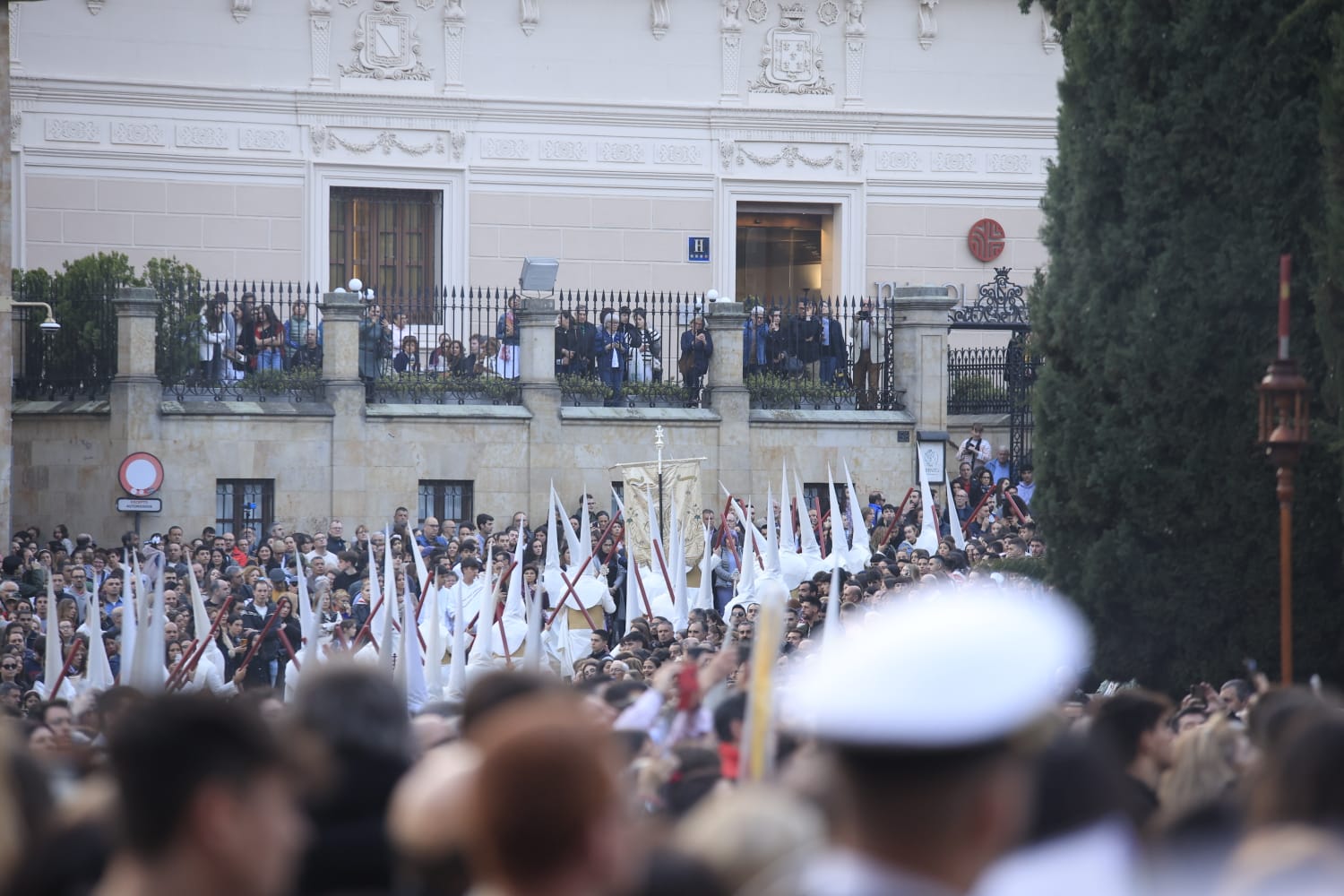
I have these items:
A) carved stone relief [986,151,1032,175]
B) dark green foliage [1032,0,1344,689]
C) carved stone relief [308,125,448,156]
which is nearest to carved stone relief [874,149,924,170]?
carved stone relief [986,151,1032,175]

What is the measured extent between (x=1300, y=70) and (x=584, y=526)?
29.7 ft

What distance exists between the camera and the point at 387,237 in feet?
110

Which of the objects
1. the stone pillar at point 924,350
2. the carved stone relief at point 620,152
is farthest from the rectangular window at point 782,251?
the stone pillar at point 924,350

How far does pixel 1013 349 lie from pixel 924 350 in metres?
1.32

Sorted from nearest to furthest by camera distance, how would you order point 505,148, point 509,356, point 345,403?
point 345,403, point 509,356, point 505,148

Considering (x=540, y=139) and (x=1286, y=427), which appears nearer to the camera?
(x=1286, y=427)

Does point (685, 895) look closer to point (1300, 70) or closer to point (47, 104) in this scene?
point (1300, 70)

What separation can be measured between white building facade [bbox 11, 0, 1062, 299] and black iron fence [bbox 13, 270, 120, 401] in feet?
20.1

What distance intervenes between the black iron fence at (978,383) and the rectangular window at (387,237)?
8794mm

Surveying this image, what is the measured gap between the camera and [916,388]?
27266mm

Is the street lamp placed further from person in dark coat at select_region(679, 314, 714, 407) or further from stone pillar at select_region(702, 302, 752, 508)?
stone pillar at select_region(702, 302, 752, 508)

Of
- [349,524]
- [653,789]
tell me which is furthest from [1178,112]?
[349,524]

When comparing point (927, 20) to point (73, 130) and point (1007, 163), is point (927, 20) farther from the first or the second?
point (73, 130)

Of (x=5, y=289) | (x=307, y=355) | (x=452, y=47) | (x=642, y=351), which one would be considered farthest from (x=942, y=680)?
(x=452, y=47)
